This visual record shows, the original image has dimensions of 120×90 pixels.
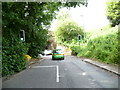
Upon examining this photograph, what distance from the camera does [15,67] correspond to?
42.0 ft

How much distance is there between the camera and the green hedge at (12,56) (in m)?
10.8

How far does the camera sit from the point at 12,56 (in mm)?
12219

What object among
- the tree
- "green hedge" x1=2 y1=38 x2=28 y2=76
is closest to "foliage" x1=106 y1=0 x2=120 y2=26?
the tree

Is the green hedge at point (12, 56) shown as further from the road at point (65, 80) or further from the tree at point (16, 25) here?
the road at point (65, 80)

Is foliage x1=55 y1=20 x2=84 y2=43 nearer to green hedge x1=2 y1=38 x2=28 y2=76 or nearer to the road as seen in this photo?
green hedge x1=2 y1=38 x2=28 y2=76

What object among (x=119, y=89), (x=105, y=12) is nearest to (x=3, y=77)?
(x=119, y=89)

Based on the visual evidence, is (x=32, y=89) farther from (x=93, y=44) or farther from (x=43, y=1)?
(x=93, y=44)

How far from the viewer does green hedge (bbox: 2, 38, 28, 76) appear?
10.8 m

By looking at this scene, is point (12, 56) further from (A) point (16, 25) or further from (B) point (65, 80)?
(B) point (65, 80)

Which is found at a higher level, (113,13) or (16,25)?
(113,13)

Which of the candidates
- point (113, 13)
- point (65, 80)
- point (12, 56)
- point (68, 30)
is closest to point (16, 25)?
point (12, 56)

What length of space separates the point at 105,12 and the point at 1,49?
32074mm

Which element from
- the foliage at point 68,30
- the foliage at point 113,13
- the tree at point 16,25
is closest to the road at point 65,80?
the tree at point 16,25

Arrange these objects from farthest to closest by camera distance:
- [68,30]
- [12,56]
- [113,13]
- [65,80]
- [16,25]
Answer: [68,30], [113,13], [16,25], [12,56], [65,80]
